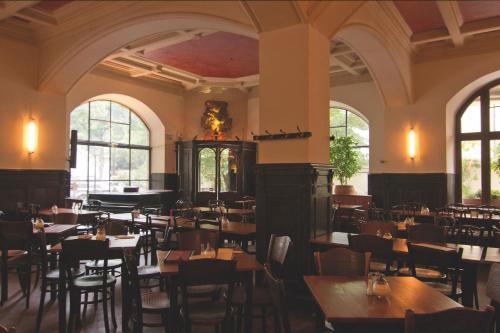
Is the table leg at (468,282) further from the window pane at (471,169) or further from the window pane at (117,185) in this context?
the window pane at (117,185)

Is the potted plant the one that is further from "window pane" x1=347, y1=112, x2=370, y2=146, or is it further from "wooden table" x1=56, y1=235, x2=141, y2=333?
"wooden table" x1=56, y1=235, x2=141, y2=333

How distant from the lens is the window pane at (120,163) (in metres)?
12.2

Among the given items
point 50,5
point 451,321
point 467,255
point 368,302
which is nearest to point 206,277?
point 368,302

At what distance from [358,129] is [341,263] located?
9.61 m

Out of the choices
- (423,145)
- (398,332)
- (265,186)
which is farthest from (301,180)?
(423,145)

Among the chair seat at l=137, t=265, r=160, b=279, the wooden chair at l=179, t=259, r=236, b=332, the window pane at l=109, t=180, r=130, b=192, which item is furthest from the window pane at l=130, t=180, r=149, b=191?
the wooden chair at l=179, t=259, r=236, b=332

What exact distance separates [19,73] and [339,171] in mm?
8299

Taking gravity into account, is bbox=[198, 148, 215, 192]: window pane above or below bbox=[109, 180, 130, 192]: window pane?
above

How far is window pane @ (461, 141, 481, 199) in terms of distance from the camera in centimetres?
988

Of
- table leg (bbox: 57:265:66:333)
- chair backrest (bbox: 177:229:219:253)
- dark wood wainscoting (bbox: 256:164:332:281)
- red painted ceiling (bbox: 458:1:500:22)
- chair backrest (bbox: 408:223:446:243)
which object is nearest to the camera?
table leg (bbox: 57:265:66:333)

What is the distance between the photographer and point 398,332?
8.63ft

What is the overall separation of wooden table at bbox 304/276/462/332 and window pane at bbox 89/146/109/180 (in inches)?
392

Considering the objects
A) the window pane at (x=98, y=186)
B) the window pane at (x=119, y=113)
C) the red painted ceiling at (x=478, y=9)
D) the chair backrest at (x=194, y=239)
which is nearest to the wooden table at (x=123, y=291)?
the chair backrest at (x=194, y=239)

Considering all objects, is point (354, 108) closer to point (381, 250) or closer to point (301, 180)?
point (301, 180)
